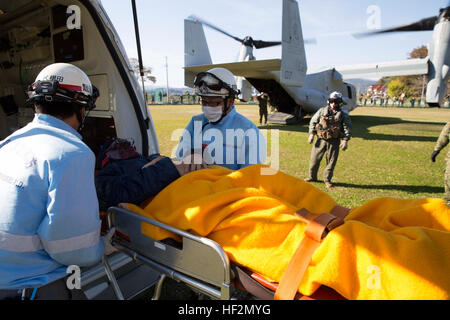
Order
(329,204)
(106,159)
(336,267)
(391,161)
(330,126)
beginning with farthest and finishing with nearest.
→ 1. (391,161)
2. (330,126)
3. (106,159)
4. (329,204)
5. (336,267)

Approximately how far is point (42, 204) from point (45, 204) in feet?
0.05

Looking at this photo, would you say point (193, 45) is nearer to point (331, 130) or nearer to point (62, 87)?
point (331, 130)

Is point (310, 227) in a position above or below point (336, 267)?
above

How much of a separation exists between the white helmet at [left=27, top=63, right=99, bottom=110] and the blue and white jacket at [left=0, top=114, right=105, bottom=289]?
204 millimetres

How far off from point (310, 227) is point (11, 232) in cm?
161

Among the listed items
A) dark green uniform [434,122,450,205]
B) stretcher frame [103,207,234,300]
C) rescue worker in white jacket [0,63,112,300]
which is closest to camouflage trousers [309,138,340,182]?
dark green uniform [434,122,450,205]

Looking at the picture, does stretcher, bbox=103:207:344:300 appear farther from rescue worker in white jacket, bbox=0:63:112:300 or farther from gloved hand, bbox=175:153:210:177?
gloved hand, bbox=175:153:210:177

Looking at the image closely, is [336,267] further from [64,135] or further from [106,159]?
[106,159]

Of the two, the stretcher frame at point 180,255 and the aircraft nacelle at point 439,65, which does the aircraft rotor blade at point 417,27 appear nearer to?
the aircraft nacelle at point 439,65

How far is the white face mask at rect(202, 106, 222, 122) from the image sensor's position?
2.94 metres

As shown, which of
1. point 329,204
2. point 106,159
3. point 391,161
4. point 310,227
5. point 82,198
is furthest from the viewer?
point 391,161

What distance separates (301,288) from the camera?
1277mm

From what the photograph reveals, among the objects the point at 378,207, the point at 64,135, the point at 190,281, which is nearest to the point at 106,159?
the point at 64,135

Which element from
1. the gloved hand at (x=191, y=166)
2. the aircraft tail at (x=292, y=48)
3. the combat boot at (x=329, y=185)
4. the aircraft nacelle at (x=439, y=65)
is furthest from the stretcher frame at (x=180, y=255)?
the aircraft nacelle at (x=439, y=65)
